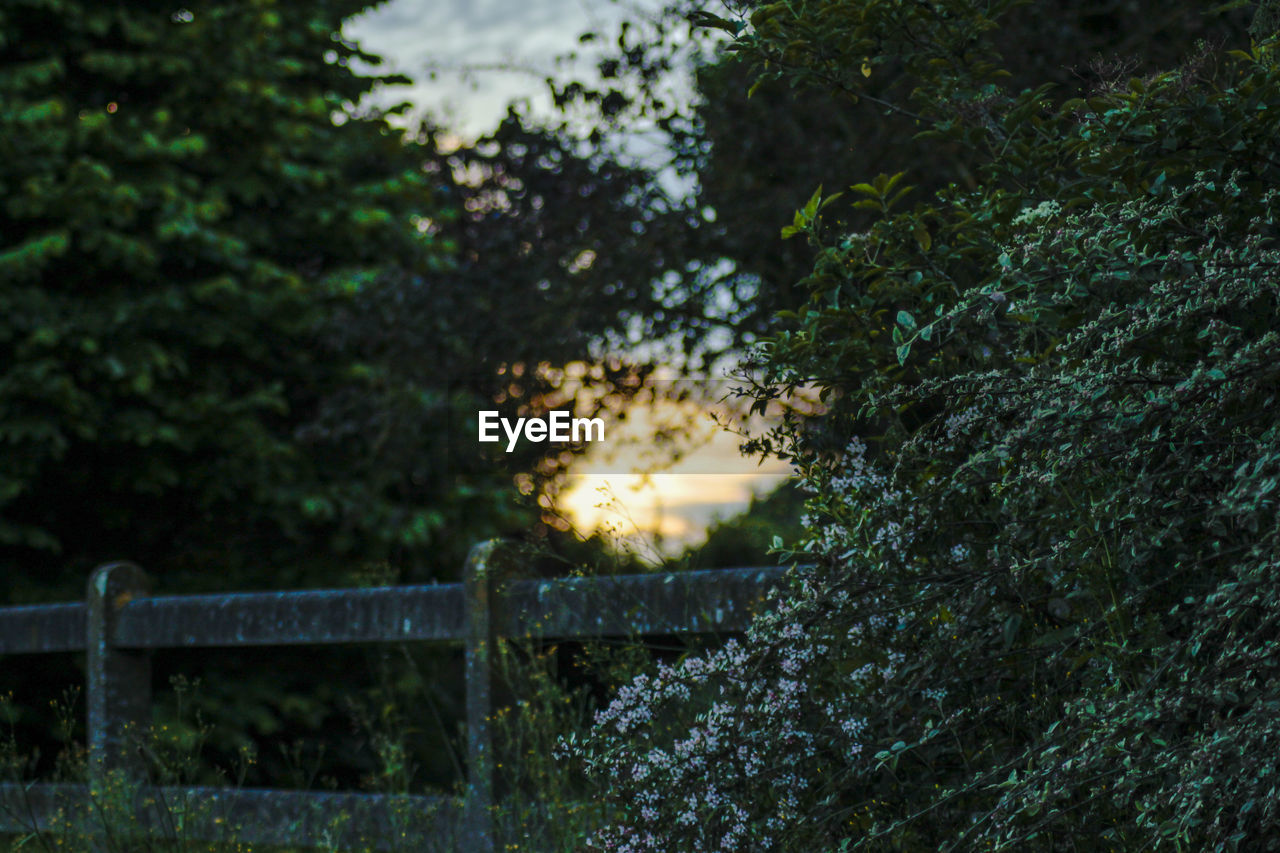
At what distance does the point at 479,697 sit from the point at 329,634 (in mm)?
868

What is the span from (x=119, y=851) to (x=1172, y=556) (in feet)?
10.4

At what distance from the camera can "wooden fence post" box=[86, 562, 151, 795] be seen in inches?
237

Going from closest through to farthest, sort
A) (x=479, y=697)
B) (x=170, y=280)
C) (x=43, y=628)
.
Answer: (x=479, y=697) < (x=43, y=628) < (x=170, y=280)

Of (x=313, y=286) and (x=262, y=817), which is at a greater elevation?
(x=313, y=286)

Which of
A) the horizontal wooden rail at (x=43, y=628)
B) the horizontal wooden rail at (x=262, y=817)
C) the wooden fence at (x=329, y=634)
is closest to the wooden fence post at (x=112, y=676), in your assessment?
the wooden fence at (x=329, y=634)

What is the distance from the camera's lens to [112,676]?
19.9 ft

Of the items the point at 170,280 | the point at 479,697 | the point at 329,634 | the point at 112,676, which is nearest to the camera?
the point at 479,697

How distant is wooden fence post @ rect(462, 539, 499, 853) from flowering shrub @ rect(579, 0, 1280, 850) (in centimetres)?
99

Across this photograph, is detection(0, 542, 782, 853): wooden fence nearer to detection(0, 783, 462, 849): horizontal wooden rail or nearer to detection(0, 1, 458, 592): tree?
detection(0, 783, 462, 849): horizontal wooden rail

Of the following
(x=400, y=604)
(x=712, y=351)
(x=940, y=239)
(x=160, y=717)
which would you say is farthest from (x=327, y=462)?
(x=940, y=239)

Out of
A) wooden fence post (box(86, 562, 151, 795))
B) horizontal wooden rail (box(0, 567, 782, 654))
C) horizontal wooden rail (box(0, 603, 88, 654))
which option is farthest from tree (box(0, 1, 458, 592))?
wooden fence post (box(86, 562, 151, 795))

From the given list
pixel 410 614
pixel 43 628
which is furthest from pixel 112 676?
pixel 410 614

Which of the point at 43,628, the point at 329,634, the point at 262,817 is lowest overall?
the point at 262,817

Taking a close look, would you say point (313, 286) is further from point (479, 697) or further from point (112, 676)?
point (479, 697)
